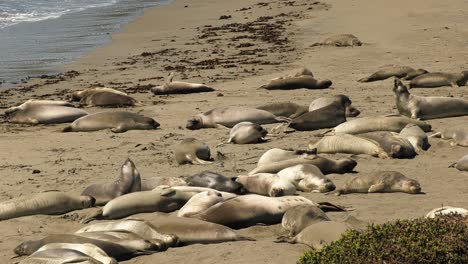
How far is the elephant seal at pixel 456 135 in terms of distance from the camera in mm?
9164

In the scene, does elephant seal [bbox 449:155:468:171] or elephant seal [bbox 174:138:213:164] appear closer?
elephant seal [bbox 449:155:468:171]

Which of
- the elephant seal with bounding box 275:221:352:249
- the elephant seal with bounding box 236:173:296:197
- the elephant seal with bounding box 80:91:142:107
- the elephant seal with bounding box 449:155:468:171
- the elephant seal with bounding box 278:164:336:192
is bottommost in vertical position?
the elephant seal with bounding box 80:91:142:107

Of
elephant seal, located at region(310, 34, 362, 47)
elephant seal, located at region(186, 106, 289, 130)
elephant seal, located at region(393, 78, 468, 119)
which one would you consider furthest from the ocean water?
→ elephant seal, located at region(393, 78, 468, 119)

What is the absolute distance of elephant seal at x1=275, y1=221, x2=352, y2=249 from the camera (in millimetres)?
5750

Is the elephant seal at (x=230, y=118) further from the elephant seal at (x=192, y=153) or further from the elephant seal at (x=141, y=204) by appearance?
the elephant seal at (x=141, y=204)

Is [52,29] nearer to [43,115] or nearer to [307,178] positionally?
[43,115]

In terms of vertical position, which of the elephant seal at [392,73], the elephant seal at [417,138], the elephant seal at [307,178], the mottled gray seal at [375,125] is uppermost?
the elephant seal at [307,178]

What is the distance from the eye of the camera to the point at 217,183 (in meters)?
7.46

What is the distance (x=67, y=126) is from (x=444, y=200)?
18.1 feet

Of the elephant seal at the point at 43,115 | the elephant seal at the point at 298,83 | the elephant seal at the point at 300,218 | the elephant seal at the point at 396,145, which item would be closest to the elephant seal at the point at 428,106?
the elephant seal at the point at 396,145

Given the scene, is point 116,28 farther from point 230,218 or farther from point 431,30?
point 230,218

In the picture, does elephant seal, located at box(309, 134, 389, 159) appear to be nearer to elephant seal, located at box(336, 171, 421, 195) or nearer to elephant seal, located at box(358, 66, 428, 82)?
elephant seal, located at box(336, 171, 421, 195)

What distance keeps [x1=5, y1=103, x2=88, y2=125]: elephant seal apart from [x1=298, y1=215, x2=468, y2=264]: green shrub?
7.29m

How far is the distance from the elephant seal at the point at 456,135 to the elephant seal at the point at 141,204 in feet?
11.0
